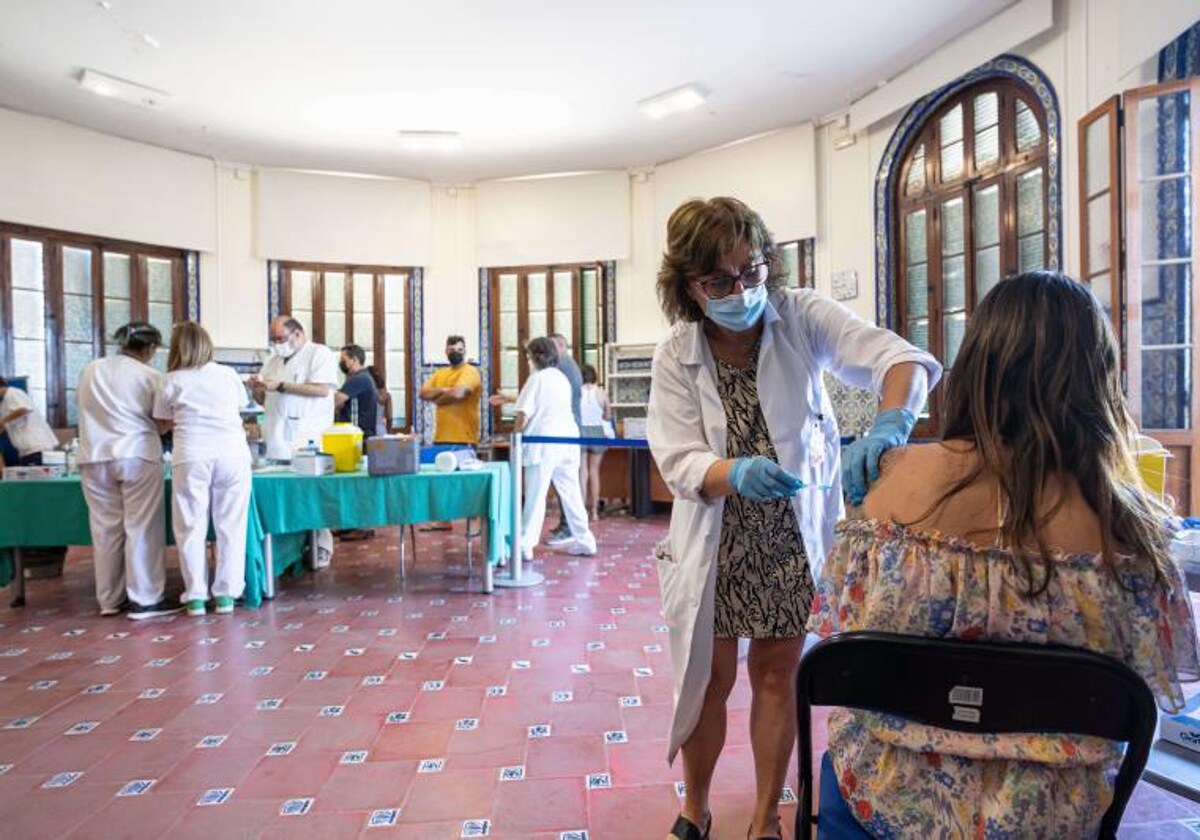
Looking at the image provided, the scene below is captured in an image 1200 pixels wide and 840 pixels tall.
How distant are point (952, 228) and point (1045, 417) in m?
6.06

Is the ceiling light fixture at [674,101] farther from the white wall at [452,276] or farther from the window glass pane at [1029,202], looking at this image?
the white wall at [452,276]

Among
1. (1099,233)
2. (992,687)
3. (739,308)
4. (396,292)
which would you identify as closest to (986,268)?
(1099,233)

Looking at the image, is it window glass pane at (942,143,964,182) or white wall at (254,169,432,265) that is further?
white wall at (254,169,432,265)

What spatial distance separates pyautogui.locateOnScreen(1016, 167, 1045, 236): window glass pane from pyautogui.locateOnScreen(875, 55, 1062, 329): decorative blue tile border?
185 millimetres

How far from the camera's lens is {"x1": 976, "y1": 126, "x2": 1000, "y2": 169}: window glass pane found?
5.82 metres

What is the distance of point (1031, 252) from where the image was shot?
554 centimetres

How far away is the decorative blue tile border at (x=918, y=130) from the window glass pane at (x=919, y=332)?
170 millimetres

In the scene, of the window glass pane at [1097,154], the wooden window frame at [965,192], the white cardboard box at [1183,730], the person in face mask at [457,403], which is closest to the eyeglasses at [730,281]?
the white cardboard box at [1183,730]

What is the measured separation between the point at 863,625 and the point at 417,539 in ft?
17.6

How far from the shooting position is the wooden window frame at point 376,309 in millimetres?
9117

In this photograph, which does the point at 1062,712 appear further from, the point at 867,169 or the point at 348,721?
Answer: the point at 867,169

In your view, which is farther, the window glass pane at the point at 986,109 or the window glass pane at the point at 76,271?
the window glass pane at the point at 76,271

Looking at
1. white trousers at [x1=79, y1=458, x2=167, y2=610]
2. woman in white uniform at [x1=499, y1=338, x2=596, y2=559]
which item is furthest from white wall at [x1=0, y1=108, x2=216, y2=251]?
woman in white uniform at [x1=499, y1=338, x2=596, y2=559]

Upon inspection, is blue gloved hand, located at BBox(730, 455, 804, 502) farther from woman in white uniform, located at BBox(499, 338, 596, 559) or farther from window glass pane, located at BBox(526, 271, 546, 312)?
window glass pane, located at BBox(526, 271, 546, 312)
